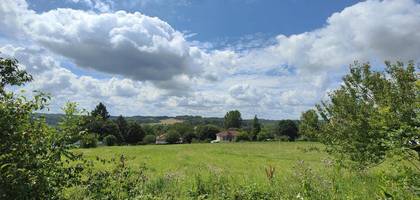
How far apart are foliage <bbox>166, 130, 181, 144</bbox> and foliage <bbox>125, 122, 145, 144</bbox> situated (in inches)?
308

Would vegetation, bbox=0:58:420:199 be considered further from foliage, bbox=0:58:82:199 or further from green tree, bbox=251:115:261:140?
green tree, bbox=251:115:261:140

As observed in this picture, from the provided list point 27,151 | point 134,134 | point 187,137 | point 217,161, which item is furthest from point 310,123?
point 187,137

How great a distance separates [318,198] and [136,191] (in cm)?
372

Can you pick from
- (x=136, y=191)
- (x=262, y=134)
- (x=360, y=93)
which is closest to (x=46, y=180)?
(x=136, y=191)

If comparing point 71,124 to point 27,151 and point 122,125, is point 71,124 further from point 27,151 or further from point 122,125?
point 122,125

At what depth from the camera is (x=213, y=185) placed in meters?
10.1

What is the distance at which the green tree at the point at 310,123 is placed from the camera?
1461 cm

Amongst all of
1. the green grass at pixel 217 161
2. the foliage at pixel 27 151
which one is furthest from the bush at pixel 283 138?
the foliage at pixel 27 151

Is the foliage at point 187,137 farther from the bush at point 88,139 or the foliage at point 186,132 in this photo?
the bush at point 88,139

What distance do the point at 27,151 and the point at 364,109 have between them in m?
9.50

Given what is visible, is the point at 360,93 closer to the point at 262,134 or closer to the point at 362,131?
the point at 362,131

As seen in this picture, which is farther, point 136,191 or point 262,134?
point 262,134

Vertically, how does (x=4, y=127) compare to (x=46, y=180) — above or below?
above

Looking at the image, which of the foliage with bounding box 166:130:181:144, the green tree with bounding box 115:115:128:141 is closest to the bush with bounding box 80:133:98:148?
the green tree with bounding box 115:115:128:141
